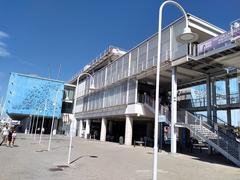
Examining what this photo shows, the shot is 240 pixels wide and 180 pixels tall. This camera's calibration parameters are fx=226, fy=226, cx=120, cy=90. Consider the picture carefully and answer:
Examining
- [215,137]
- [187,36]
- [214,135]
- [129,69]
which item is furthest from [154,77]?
[187,36]

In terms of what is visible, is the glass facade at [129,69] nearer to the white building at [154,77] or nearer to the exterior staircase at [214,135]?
the white building at [154,77]

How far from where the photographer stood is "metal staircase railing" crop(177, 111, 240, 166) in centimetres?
1579

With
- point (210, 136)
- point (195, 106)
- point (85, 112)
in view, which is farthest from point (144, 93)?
point (85, 112)

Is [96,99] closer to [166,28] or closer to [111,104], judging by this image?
[111,104]

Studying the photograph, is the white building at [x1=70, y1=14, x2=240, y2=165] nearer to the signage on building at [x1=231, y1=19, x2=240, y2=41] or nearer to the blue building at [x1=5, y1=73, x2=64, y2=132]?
the signage on building at [x1=231, y1=19, x2=240, y2=41]

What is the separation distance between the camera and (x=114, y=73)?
116ft

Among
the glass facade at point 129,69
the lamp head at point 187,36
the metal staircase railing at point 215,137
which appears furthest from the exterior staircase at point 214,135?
the lamp head at point 187,36

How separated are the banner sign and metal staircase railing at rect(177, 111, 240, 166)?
5.97 metres

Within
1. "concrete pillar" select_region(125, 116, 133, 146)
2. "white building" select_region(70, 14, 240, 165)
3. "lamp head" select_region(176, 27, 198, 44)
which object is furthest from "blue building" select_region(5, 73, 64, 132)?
"lamp head" select_region(176, 27, 198, 44)

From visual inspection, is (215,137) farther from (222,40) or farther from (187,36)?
(187,36)

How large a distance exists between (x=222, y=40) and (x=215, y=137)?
759cm

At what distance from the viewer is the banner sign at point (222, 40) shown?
15.2 m

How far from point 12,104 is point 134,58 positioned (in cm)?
3814

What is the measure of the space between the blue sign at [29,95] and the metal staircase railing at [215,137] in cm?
3922
